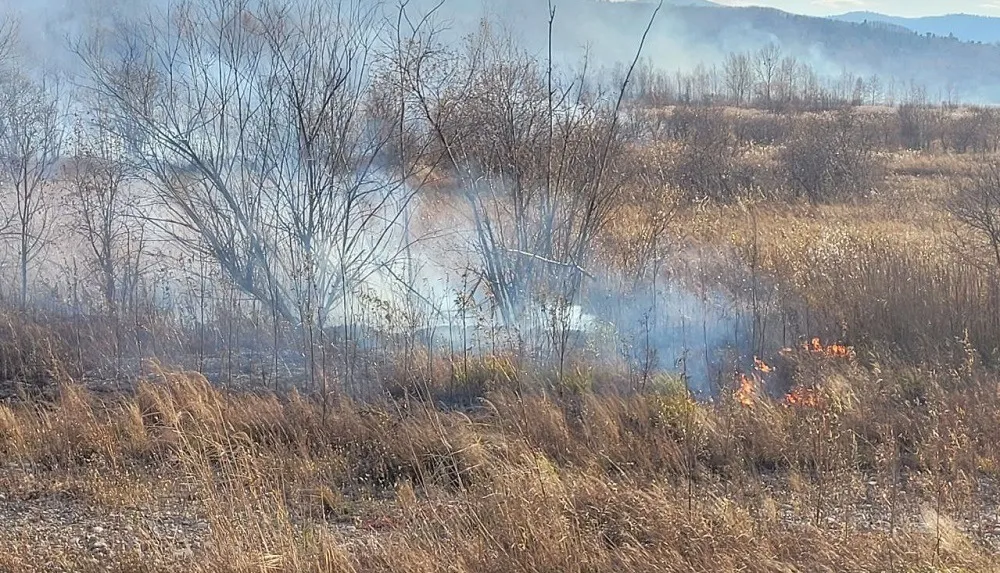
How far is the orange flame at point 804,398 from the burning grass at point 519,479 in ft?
0.10

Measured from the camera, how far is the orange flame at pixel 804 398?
5.04m

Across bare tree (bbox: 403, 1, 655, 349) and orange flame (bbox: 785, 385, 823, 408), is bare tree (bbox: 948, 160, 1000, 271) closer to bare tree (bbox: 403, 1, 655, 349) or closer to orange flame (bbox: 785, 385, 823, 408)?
orange flame (bbox: 785, 385, 823, 408)

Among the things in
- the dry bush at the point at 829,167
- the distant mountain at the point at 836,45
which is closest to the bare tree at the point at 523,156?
the dry bush at the point at 829,167

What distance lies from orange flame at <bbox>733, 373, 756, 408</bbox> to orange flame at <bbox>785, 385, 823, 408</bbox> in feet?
0.72

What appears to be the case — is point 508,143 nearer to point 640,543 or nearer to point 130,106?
point 130,106

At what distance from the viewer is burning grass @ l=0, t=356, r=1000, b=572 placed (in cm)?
334

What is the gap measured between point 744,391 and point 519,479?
219 centimetres

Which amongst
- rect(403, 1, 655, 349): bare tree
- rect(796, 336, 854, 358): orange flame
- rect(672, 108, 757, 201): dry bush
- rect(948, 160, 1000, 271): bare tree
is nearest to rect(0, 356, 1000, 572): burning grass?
rect(796, 336, 854, 358): orange flame

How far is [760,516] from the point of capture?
12.0 feet

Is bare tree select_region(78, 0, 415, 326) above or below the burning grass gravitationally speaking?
above

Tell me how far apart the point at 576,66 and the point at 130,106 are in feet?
12.1

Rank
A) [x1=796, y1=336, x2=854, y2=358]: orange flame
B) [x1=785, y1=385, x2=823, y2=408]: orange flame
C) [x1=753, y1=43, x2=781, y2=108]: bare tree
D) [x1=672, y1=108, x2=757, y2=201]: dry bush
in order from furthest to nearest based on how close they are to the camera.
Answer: [x1=753, y1=43, x2=781, y2=108]: bare tree
[x1=672, y1=108, x2=757, y2=201]: dry bush
[x1=796, y1=336, x2=854, y2=358]: orange flame
[x1=785, y1=385, x2=823, y2=408]: orange flame

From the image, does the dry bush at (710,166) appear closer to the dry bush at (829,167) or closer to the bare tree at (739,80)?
the dry bush at (829,167)

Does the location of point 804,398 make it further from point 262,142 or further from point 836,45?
point 836,45
